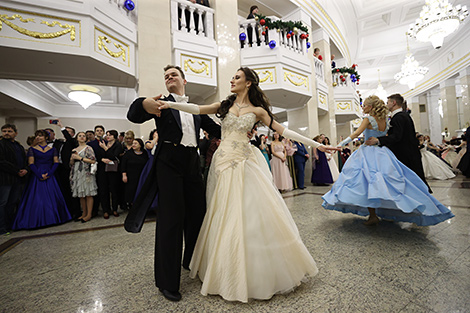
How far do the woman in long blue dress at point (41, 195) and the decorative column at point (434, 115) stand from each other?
2128cm

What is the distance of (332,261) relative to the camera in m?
2.01

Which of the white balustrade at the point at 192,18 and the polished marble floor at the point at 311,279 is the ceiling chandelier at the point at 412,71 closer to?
the white balustrade at the point at 192,18

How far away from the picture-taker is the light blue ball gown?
2.35m

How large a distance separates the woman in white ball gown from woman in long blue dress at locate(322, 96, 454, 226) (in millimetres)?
1108

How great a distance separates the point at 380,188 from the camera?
2465 mm

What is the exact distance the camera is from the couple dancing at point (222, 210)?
58.6 inches

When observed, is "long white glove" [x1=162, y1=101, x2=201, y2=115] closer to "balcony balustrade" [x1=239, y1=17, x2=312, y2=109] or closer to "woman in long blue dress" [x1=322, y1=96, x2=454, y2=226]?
"woman in long blue dress" [x1=322, y1=96, x2=454, y2=226]

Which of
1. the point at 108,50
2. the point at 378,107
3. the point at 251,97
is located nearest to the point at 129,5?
the point at 108,50

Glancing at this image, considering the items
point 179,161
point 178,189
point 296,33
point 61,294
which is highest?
point 296,33

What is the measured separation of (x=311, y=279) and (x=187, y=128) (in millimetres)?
1505

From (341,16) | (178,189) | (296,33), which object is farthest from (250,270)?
(341,16)

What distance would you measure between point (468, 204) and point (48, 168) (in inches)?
Result: 284

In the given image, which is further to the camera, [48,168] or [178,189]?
[48,168]

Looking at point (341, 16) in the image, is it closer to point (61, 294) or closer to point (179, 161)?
point (179, 161)
